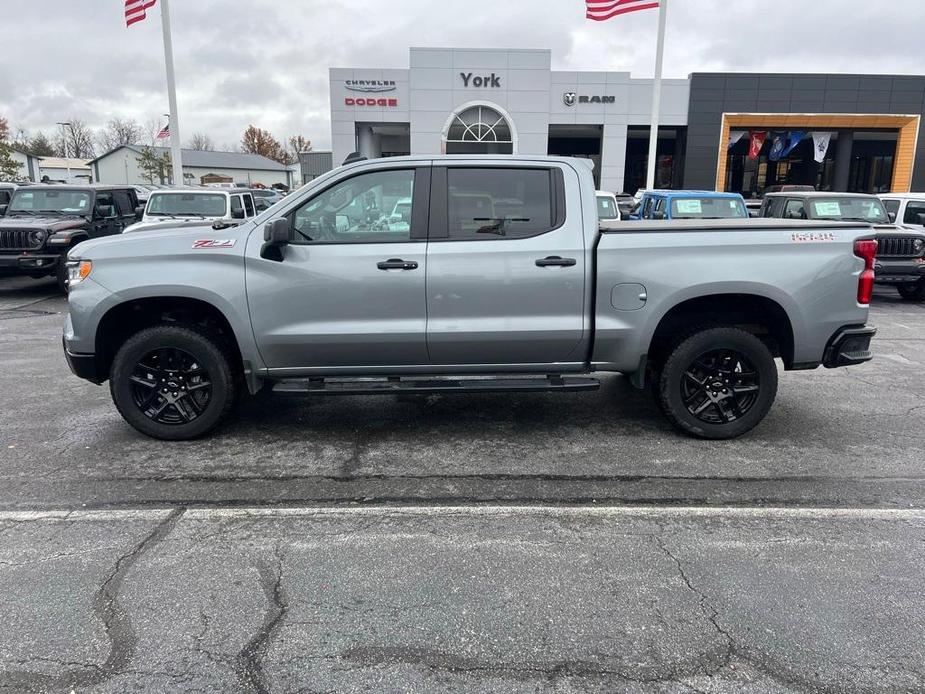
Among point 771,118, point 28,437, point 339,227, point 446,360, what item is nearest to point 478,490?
point 446,360

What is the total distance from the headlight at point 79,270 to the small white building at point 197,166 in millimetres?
76472

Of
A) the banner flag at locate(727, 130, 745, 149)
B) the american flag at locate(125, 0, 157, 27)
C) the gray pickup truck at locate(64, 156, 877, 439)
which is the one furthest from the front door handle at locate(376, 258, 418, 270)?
the banner flag at locate(727, 130, 745, 149)

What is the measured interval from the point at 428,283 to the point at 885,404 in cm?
439

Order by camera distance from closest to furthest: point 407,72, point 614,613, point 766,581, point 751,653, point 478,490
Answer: point 751,653
point 614,613
point 766,581
point 478,490
point 407,72

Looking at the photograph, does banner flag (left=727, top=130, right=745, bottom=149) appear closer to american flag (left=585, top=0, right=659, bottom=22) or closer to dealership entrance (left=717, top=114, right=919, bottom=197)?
dealership entrance (left=717, top=114, right=919, bottom=197)

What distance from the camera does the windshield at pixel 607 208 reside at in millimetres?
14734

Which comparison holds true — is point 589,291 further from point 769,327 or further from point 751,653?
point 751,653

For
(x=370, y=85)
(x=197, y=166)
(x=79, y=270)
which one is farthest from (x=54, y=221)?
(x=197, y=166)

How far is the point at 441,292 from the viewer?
4.82 metres

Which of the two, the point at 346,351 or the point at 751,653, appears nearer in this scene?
the point at 751,653

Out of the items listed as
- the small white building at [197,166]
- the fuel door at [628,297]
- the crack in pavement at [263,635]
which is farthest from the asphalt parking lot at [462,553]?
the small white building at [197,166]

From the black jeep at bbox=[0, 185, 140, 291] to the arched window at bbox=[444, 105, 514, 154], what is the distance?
18703 millimetres

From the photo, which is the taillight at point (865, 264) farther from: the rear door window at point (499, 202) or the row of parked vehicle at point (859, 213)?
the row of parked vehicle at point (859, 213)

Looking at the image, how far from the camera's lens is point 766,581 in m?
3.32
